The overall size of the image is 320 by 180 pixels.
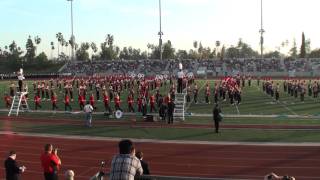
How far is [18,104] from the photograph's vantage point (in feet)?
113

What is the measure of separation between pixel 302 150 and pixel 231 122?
27.8 ft

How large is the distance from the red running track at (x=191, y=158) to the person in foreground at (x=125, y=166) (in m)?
9.39

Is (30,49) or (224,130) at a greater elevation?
(30,49)

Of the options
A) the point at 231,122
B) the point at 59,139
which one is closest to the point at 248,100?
the point at 231,122

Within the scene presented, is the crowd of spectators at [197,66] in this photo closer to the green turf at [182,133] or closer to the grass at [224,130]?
the grass at [224,130]

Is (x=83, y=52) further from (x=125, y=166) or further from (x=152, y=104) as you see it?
(x=125, y=166)

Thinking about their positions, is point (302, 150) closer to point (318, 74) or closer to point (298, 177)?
point (298, 177)

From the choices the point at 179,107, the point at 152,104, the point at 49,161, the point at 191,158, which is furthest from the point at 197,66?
the point at 49,161

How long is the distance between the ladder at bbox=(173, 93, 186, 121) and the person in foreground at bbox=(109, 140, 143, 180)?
22972 mm

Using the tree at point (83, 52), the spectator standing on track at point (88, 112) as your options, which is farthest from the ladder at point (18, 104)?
the tree at point (83, 52)

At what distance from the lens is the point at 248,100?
40312 millimetres

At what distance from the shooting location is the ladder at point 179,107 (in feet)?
96.3

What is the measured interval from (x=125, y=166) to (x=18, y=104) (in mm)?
29822

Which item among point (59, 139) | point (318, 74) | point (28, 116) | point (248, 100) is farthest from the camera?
point (318, 74)
